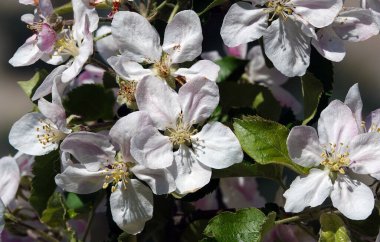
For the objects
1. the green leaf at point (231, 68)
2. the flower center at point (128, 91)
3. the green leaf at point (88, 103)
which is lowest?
the green leaf at point (231, 68)

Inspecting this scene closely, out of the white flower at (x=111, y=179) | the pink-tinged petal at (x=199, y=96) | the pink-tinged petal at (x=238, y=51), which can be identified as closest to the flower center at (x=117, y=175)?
the white flower at (x=111, y=179)

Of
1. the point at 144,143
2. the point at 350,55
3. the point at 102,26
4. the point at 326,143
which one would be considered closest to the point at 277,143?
the point at 326,143

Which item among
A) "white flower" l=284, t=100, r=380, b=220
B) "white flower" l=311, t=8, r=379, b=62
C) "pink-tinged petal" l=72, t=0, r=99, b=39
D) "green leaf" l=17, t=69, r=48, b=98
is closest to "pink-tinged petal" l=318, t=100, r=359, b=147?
"white flower" l=284, t=100, r=380, b=220

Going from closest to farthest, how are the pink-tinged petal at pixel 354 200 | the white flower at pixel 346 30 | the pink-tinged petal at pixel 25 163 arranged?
1. the pink-tinged petal at pixel 354 200
2. the white flower at pixel 346 30
3. the pink-tinged petal at pixel 25 163

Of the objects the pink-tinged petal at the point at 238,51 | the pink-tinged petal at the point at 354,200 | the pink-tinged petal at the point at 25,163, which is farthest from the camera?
the pink-tinged petal at the point at 238,51

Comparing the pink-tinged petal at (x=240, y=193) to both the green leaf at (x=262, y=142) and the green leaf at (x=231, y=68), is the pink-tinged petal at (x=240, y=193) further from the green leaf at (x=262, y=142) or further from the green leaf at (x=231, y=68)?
the green leaf at (x=262, y=142)

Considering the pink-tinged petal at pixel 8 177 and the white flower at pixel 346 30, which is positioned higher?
the white flower at pixel 346 30

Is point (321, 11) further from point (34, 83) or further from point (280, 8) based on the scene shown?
point (34, 83)

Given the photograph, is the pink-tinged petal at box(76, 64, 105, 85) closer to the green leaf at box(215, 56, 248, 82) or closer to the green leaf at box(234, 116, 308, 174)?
the green leaf at box(215, 56, 248, 82)

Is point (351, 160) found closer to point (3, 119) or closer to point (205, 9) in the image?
point (205, 9)
